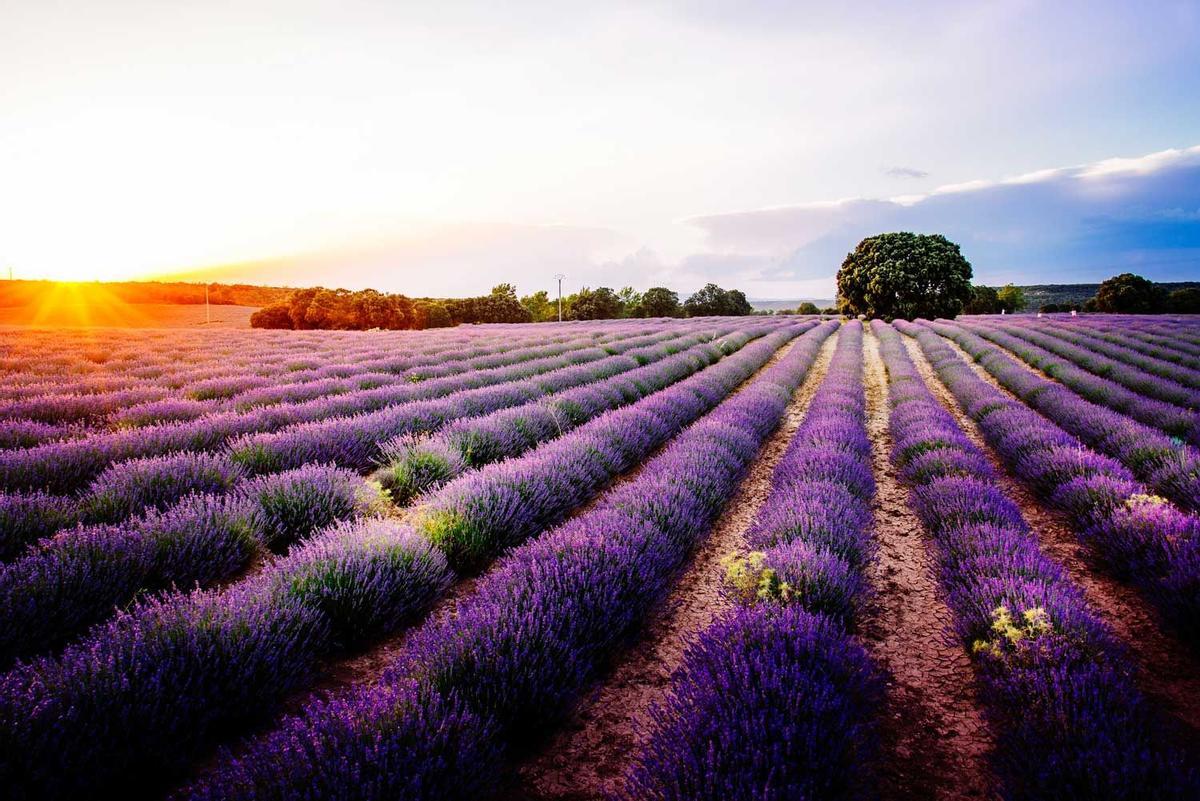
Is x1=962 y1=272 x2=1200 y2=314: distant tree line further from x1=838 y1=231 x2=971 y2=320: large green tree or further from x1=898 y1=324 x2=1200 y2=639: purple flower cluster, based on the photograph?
x1=898 y1=324 x2=1200 y2=639: purple flower cluster

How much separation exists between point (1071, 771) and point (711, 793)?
3.10 feet

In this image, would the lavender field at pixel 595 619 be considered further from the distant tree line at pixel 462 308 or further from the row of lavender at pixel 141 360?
the distant tree line at pixel 462 308

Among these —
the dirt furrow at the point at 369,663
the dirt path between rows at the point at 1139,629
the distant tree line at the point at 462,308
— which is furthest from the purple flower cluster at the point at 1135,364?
the distant tree line at the point at 462,308

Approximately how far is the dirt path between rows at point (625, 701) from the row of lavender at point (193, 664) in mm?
960

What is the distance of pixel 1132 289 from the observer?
151 ft

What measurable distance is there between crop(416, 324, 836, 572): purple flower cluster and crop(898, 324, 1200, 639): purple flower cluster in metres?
3.10

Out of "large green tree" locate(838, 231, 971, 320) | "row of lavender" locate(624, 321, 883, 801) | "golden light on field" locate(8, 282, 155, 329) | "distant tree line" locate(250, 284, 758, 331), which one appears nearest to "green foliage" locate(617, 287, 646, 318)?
"distant tree line" locate(250, 284, 758, 331)

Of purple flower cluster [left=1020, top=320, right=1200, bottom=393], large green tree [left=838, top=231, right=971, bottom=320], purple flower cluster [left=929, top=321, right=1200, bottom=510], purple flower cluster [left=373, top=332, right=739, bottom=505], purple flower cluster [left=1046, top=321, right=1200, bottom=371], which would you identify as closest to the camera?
purple flower cluster [left=929, top=321, right=1200, bottom=510]

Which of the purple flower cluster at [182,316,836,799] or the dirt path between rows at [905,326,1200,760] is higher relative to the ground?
the purple flower cluster at [182,316,836,799]

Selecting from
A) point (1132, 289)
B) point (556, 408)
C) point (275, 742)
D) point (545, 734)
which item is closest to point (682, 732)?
point (545, 734)

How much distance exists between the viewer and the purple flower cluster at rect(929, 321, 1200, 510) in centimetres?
362

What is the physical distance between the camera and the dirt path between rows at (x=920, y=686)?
1.70 metres

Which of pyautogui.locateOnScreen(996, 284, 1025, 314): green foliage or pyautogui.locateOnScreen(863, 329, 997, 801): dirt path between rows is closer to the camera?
pyautogui.locateOnScreen(863, 329, 997, 801): dirt path between rows

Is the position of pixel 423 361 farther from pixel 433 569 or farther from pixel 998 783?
pixel 998 783
